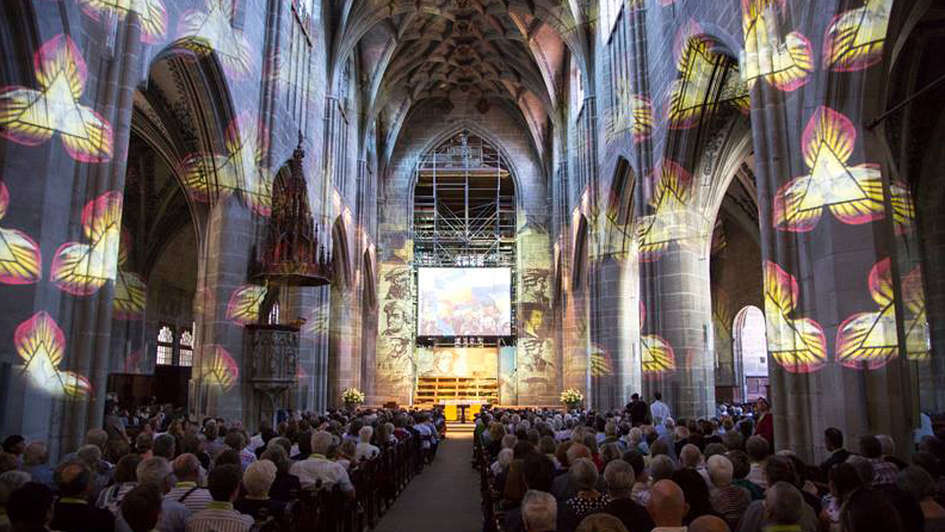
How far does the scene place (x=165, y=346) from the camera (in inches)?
938

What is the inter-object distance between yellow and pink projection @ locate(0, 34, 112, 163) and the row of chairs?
16.0 feet

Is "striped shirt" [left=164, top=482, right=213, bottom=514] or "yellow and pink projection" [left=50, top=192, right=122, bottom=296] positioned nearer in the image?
"striped shirt" [left=164, top=482, right=213, bottom=514]

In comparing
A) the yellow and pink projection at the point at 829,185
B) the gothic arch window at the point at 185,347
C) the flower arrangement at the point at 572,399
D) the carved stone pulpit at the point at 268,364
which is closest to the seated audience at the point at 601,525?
the yellow and pink projection at the point at 829,185

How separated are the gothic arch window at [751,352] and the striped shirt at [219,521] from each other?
24.7m

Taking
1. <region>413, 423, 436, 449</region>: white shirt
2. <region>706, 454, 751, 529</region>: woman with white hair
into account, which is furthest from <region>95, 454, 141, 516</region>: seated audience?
<region>413, 423, 436, 449</region>: white shirt

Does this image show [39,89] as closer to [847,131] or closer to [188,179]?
[188,179]

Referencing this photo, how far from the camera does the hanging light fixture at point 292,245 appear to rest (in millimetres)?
12844

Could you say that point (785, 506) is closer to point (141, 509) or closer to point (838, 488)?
point (838, 488)

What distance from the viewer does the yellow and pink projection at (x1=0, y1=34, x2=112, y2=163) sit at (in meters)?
7.41

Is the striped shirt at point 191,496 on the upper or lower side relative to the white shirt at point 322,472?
upper

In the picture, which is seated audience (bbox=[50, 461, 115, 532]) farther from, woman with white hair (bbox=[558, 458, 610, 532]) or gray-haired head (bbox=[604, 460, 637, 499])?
gray-haired head (bbox=[604, 460, 637, 499])

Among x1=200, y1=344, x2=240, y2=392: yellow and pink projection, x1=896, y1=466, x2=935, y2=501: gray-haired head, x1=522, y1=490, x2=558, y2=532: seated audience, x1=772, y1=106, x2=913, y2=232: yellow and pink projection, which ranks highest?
x1=772, y1=106, x2=913, y2=232: yellow and pink projection

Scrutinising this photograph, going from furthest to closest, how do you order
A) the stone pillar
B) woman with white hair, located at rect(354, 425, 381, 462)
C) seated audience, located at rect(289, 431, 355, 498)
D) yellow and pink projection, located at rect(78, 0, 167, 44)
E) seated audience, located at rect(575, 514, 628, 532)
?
woman with white hair, located at rect(354, 425, 381, 462), yellow and pink projection, located at rect(78, 0, 167, 44), the stone pillar, seated audience, located at rect(289, 431, 355, 498), seated audience, located at rect(575, 514, 628, 532)

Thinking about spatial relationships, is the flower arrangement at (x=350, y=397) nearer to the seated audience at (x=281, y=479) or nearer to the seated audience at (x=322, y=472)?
the seated audience at (x=322, y=472)
